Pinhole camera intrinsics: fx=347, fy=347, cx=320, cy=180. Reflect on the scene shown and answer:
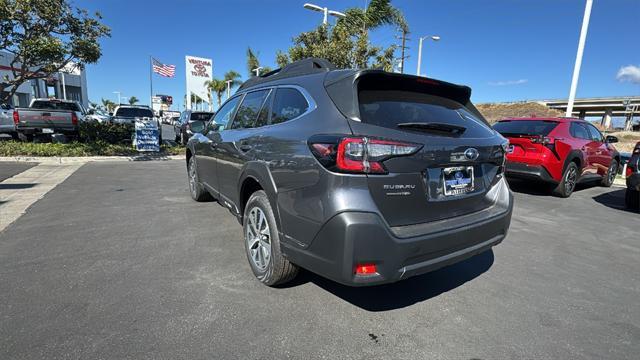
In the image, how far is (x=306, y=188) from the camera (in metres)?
2.33

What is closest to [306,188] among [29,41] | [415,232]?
[415,232]

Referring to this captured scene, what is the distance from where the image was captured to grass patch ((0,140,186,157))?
402 inches

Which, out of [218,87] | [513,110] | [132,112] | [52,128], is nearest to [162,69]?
[132,112]

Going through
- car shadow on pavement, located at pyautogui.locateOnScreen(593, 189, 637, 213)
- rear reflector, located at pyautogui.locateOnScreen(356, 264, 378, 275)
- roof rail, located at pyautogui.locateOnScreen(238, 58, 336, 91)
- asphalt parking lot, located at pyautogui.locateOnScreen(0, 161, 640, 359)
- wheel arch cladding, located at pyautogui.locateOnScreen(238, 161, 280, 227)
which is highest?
roof rail, located at pyautogui.locateOnScreen(238, 58, 336, 91)

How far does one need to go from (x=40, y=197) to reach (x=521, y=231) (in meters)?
7.60

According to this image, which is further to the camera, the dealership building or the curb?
the dealership building

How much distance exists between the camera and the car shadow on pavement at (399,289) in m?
2.84

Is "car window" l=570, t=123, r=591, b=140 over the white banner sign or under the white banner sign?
under

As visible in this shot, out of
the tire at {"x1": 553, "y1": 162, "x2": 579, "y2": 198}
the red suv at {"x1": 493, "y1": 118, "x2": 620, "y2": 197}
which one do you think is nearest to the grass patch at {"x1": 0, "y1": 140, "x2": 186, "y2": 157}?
the red suv at {"x1": 493, "y1": 118, "x2": 620, "y2": 197}

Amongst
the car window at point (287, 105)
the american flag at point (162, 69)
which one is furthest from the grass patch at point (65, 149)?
the american flag at point (162, 69)

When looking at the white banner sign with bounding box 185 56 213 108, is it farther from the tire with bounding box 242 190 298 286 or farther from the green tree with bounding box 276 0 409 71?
the tire with bounding box 242 190 298 286

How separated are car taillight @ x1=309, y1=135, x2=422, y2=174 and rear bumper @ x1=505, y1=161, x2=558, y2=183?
228 inches

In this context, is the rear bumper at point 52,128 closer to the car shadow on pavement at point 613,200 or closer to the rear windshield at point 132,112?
the rear windshield at point 132,112

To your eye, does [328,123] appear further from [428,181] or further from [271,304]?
[271,304]
